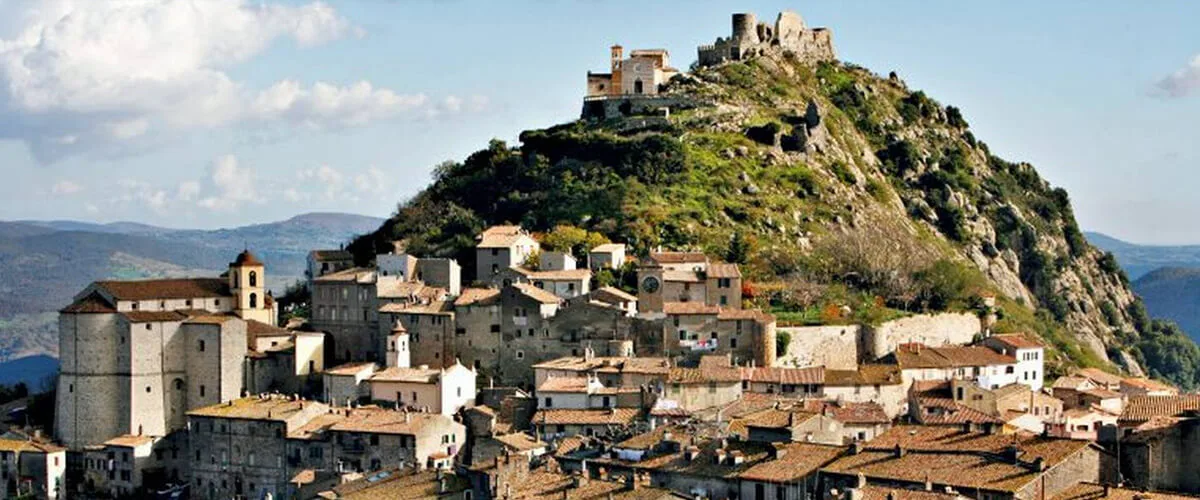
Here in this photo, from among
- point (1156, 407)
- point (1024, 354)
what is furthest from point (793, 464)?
point (1024, 354)

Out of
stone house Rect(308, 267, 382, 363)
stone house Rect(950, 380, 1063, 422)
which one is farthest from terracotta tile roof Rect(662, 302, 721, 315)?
stone house Rect(308, 267, 382, 363)

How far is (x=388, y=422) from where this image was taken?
72.8 meters

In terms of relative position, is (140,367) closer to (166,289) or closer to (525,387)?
(166,289)

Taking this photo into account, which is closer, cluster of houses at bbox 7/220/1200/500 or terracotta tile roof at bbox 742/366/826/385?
cluster of houses at bbox 7/220/1200/500

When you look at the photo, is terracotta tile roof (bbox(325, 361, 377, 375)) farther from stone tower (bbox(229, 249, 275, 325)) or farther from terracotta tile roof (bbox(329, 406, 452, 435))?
stone tower (bbox(229, 249, 275, 325))

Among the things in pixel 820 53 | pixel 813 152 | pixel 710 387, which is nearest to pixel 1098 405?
pixel 710 387

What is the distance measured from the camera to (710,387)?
242 ft

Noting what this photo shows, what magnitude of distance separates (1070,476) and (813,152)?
66.4 m

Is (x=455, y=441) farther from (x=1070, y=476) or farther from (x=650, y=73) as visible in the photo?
(x=650, y=73)

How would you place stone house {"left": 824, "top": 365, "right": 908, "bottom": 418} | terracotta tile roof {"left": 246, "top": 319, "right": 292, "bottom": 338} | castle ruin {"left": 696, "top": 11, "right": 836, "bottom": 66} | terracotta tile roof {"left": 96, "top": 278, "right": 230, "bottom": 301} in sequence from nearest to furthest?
stone house {"left": 824, "top": 365, "right": 908, "bottom": 418} < terracotta tile roof {"left": 246, "top": 319, "right": 292, "bottom": 338} < terracotta tile roof {"left": 96, "top": 278, "right": 230, "bottom": 301} < castle ruin {"left": 696, "top": 11, "right": 836, "bottom": 66}

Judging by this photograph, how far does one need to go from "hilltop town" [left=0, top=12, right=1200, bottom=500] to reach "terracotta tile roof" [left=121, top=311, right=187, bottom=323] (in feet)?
0.44

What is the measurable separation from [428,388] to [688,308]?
13.3 m

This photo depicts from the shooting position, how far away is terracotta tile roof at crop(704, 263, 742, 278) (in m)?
86.8

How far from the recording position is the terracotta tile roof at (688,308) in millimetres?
81750
